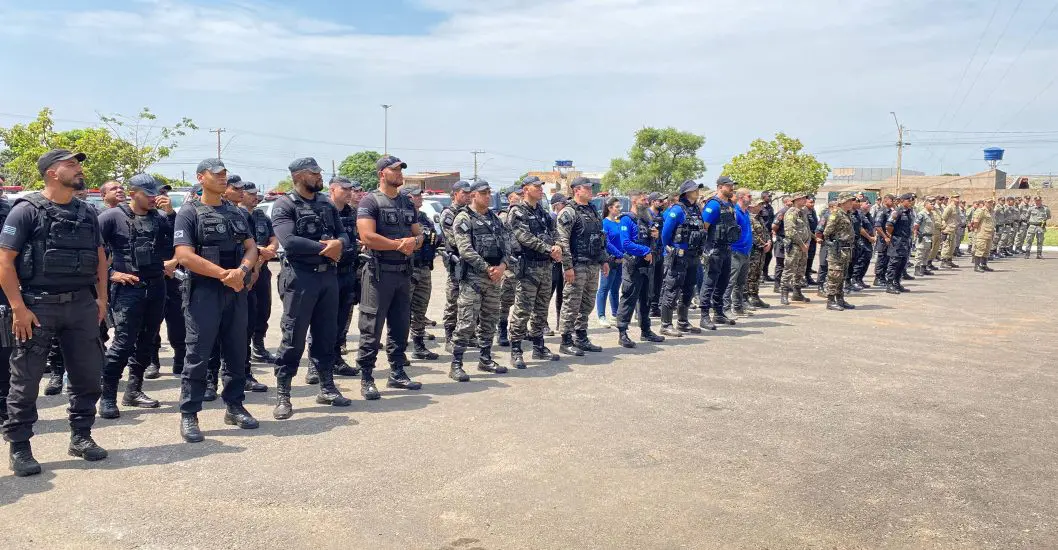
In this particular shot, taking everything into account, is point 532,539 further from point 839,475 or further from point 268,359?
point 268,359

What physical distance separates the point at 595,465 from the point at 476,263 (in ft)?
8.71

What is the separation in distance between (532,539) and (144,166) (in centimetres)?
3523

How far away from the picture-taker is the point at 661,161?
3115 inches

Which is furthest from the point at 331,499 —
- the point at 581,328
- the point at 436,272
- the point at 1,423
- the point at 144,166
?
the point at 144,166

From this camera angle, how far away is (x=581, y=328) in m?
8.57

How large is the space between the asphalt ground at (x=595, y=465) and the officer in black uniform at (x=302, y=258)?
48cm

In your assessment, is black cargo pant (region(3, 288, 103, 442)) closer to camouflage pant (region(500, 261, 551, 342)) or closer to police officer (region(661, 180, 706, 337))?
camouflage pant (region(500, 261, 551, 342))

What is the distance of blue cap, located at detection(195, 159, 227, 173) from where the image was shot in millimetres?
5336

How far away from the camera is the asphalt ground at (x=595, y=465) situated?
386cm

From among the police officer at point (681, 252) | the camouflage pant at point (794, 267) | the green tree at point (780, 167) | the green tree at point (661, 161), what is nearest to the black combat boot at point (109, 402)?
the police officer at point (681, 252)

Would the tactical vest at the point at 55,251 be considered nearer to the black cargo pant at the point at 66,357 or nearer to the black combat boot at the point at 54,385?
the black cargo pant at the point at 66,357

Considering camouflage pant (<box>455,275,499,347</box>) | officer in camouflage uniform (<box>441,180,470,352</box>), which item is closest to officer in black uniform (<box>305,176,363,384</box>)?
officer in camouflage uniform (<box>441,180,470,352</box>)

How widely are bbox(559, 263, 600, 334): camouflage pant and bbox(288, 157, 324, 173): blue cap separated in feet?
10.6

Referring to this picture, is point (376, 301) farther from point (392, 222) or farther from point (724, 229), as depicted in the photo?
point (724, 229)
